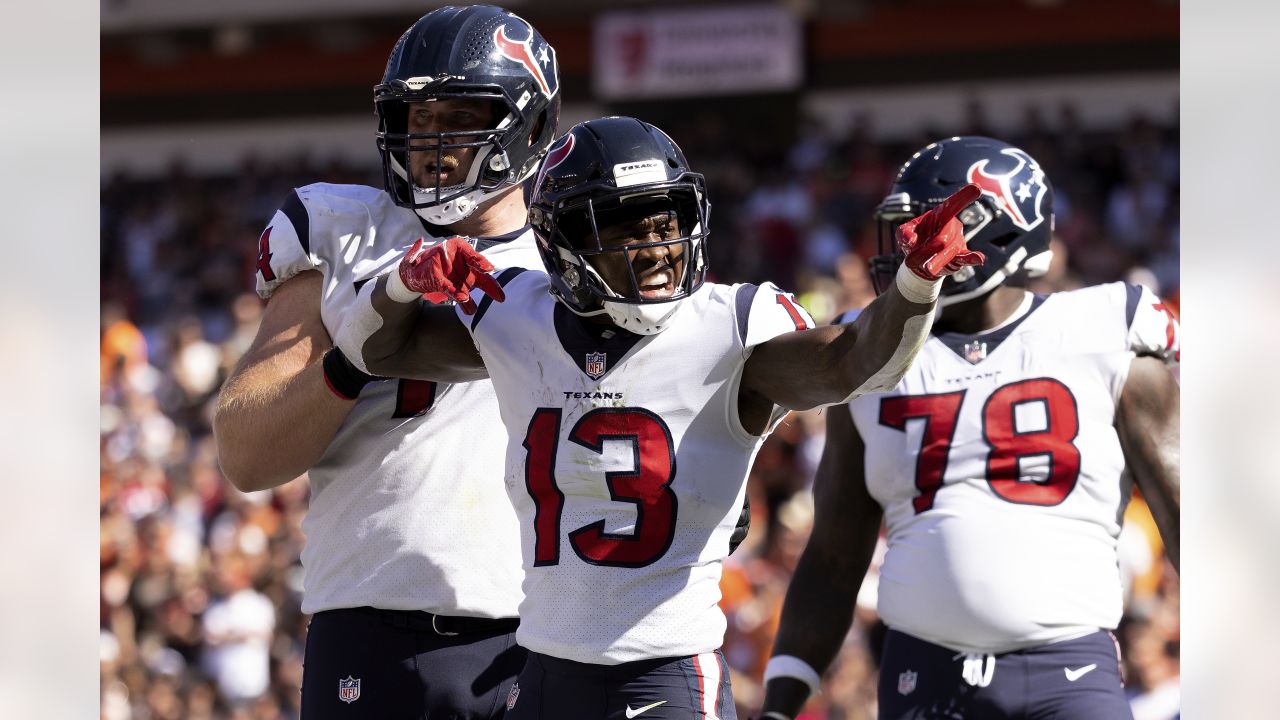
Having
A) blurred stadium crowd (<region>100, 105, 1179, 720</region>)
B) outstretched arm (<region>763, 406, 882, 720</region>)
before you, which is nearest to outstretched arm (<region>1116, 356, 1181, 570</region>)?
outstretched arm (<region>763, 406, 882, 720</region>)

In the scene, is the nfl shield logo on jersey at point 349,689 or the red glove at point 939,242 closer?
the red glove at point 939,242

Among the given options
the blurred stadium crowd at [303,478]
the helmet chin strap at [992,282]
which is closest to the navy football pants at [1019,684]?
the helmet chin strap at [992,282]

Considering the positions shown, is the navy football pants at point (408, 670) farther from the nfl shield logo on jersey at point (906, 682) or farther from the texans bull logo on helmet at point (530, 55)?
the texans bull logo on helmet at point (530, 55)

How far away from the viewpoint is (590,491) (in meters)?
2.34

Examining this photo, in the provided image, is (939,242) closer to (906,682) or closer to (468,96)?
(468,96)

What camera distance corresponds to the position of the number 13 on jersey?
2.31 meters

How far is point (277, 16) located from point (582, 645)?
14.8 metres

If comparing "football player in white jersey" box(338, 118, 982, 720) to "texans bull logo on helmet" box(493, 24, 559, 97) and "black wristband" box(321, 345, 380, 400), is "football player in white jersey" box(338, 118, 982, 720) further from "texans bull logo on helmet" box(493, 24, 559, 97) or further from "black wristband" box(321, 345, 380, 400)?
"texans bull logo on helmet" box(493, 24, 559, 97)

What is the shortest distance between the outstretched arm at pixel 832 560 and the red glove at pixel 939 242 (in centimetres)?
134

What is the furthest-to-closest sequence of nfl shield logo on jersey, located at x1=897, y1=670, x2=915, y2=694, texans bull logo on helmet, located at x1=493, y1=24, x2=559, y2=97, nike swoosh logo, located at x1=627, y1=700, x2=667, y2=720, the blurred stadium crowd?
1. the blurred stadium crowd
2. nfl shield logo on jersey, located at x1=897, y1=670, x2=915, y2=694
3. texans bull logo on helmet, located at x1=493, y1=24, x2=559, y2=97
4. nike swoosh logo, located at x1=627, y1=700, x2=667, y2=720

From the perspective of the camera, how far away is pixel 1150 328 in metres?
3.23

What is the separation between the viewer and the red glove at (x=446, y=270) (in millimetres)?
2357

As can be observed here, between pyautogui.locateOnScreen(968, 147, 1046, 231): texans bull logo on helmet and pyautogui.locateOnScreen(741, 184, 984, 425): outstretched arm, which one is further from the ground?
pyautogui.locateOnScreen(968, 147, 1046, 231): texans bull logo on helmet

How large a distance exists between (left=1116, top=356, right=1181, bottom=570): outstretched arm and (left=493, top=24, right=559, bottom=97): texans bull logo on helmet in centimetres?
135
